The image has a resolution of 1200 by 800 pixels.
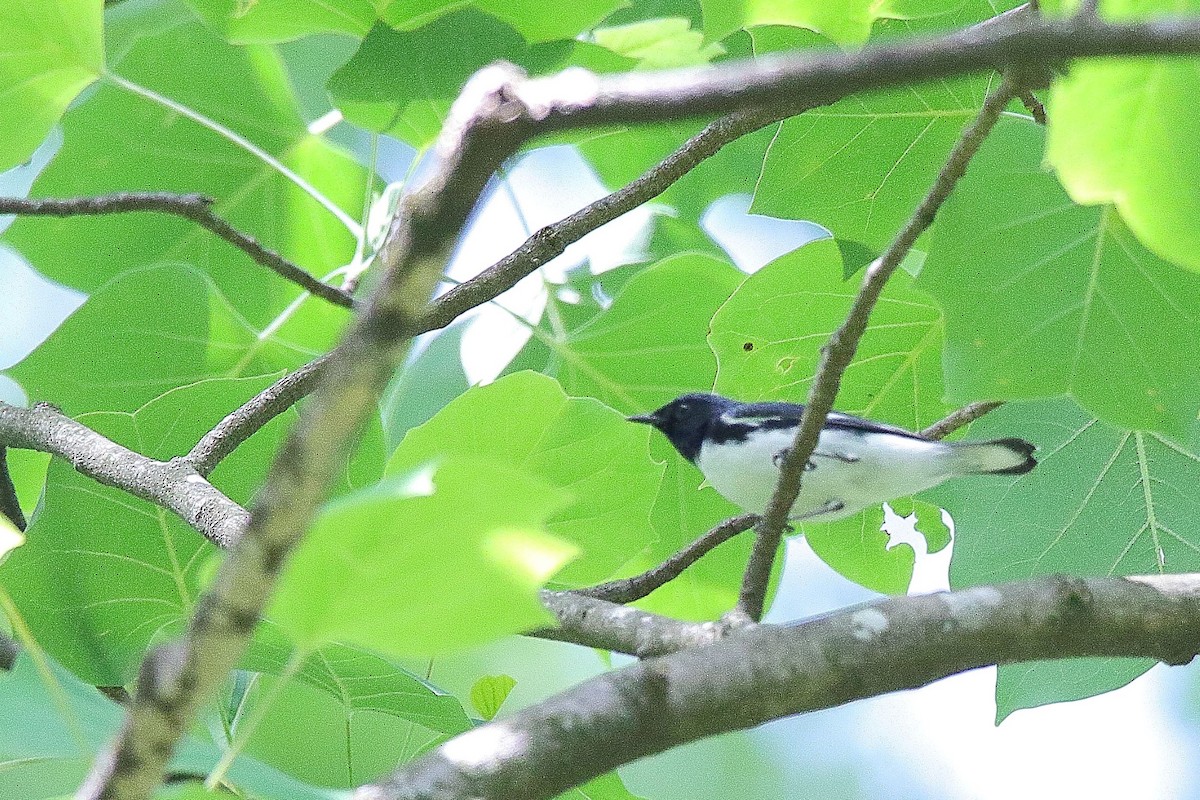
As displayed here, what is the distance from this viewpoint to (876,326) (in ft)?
5.19

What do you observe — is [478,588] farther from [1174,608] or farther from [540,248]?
[540,248]

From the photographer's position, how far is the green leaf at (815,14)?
1128 mm

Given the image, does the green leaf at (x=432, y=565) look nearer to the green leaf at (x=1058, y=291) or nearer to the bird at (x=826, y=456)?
the green leaf at (x=1058, y=291)

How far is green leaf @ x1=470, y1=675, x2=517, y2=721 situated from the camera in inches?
49.3

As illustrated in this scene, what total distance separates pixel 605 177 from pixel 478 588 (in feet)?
5.55

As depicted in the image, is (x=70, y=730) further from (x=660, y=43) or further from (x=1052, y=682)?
(x=660, y=43)

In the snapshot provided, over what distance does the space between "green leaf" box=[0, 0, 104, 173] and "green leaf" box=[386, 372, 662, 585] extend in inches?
26.2

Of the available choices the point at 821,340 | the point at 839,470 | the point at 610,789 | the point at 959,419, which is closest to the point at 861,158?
the point at 821,340

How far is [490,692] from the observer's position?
1.26 metres

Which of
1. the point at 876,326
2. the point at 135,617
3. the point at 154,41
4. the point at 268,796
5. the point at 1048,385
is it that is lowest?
the point at 268,796

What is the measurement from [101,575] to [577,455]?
60 cm

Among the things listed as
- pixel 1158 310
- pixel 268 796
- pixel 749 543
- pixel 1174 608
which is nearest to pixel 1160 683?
pixel 749 543

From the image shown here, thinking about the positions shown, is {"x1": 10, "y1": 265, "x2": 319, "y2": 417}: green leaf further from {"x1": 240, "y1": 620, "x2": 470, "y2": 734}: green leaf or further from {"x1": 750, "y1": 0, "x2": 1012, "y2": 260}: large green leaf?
{"x1": 750, "y1": 0, "x2": 1012, "y2": 260}: large green leaf

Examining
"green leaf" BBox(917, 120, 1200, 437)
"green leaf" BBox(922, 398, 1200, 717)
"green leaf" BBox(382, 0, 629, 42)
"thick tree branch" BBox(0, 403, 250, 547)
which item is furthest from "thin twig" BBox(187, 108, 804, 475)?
"green leaf" BBox(922, 398, 1200, 717)
